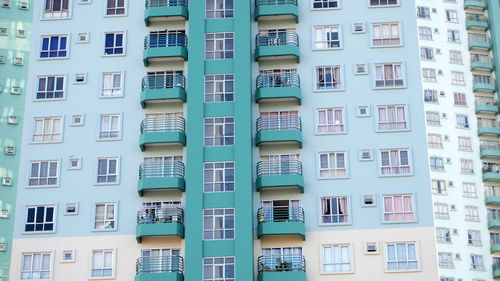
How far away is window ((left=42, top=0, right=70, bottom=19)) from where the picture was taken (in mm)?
54281

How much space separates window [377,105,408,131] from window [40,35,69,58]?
2045 cm

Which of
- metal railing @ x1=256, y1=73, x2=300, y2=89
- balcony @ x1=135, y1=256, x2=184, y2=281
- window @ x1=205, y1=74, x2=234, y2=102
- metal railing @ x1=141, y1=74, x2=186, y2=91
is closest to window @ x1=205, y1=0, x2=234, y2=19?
window @ x1=205, y1=74, x2=234, y2=102

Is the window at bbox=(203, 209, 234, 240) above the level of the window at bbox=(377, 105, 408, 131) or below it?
below

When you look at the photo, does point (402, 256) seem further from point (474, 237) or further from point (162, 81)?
point (474, 237)

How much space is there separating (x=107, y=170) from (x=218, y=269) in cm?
945

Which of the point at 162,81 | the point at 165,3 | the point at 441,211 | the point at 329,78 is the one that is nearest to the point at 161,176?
the point at 162,81

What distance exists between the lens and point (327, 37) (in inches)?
2064

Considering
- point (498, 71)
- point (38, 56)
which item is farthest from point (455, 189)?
point (38, 56)

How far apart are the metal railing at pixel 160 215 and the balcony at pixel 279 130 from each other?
635 centimetres

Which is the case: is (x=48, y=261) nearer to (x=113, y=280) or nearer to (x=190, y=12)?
(x=113, y=280)

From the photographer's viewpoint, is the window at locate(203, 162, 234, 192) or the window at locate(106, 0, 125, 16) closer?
the window at locate(203, 162, 234, 192)

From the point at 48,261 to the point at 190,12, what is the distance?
697 inches

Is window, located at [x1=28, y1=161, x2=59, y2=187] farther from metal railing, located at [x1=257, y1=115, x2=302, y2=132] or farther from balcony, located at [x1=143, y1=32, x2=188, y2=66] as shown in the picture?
metal railing, located at [x1=257, y1=115, x2=302, y2=132]

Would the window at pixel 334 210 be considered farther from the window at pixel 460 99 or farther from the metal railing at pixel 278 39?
the window at pixel 460 99
